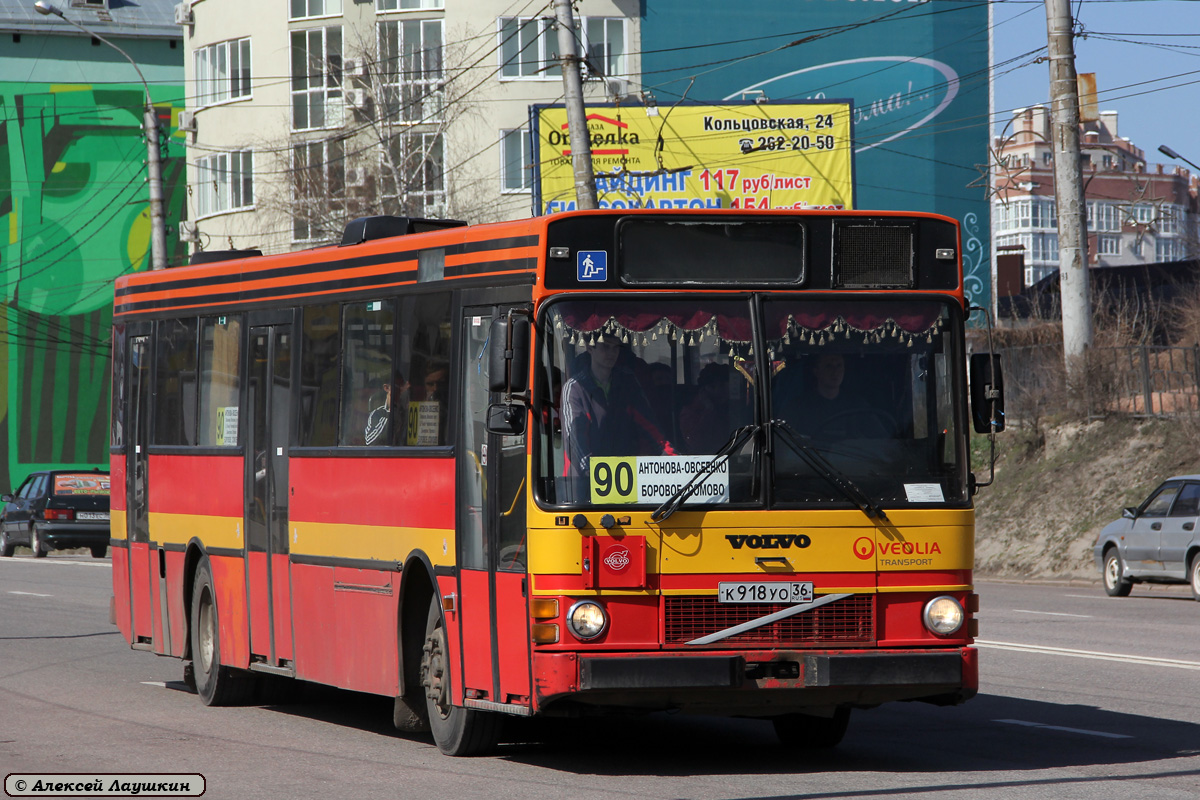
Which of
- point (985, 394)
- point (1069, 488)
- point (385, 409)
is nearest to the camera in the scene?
point (985, 394)

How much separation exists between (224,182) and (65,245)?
1198 cm

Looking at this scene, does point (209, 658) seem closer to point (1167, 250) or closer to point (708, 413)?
point (708, 413)

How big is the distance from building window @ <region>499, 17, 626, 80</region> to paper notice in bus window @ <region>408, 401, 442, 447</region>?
38.7 metres

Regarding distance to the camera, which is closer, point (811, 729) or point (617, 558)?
point (617, 558)

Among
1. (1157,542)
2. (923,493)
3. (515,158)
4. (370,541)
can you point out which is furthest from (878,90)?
(923,493)

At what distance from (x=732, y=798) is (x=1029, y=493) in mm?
24403

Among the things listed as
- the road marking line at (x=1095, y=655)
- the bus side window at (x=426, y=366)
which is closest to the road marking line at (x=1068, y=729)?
the road marking line at (x=1095, y=655)

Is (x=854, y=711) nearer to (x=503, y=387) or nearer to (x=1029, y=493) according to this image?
(x=503, y=387)

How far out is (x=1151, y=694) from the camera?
1243cm

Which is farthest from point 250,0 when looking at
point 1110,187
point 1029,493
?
point 1110,187

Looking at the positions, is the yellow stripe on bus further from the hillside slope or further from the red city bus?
the hillside slope

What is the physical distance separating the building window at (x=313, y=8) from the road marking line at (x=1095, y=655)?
3655 centimetres

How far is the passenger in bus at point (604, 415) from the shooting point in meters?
8.79

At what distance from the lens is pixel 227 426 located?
12.6 metres
